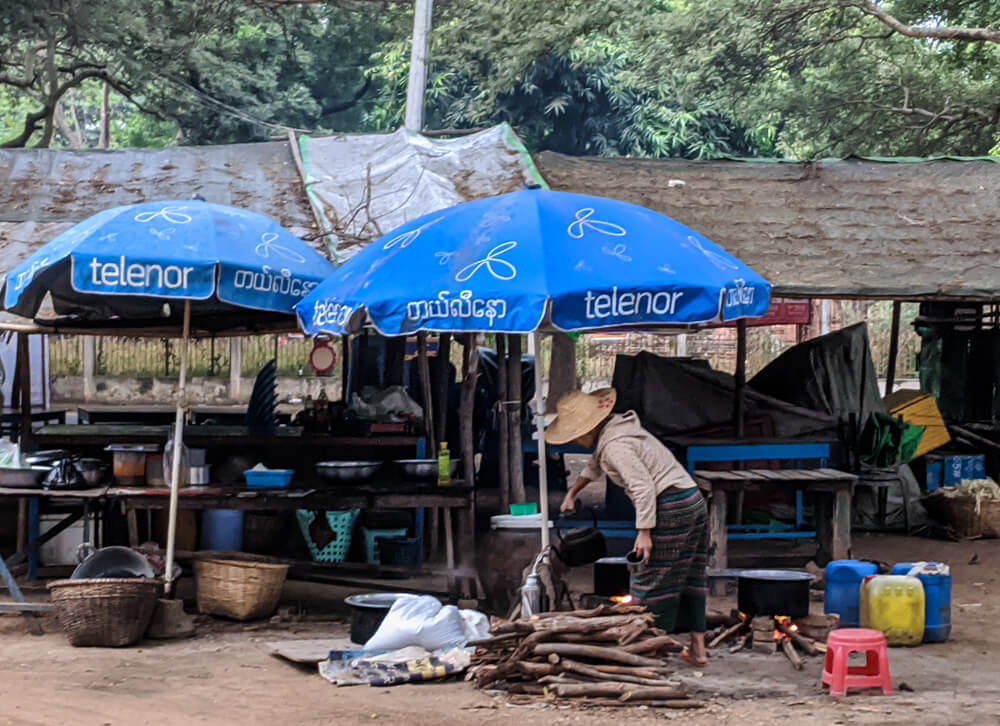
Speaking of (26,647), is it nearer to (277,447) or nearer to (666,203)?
(277,447)

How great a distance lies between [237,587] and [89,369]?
17.5 m

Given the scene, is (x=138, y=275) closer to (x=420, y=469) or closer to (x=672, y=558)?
(x=420, y=469)

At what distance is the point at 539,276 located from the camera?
6.39 metres

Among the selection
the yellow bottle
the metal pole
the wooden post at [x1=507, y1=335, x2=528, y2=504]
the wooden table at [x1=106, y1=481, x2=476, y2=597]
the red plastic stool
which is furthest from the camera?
the metal pole

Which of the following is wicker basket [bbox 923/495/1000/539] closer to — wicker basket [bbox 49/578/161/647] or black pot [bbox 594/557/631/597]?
black pot [bbox 594/557/631/597]

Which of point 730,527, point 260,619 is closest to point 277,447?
point 260,619

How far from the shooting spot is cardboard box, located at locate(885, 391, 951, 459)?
12.6 meters

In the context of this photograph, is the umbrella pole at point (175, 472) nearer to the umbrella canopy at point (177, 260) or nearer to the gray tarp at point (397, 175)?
the umbrella canopy at point (177, 260)

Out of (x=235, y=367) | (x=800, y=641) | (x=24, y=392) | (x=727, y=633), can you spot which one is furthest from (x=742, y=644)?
(x=235, y=367)

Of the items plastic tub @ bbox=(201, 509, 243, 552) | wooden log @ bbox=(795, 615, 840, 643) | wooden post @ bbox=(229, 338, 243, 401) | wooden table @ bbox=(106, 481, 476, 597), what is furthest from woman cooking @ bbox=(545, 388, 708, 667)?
wooden post @ bbox=(229, 338, 243, 401)

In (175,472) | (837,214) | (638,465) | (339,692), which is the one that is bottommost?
(339,692)

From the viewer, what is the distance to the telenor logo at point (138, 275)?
7305 millimetres

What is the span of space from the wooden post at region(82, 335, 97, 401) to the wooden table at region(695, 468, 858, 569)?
57.6ft

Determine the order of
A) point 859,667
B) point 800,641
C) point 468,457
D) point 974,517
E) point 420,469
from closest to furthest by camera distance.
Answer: point 859,667 → point 800,641 → point 420,469 → point 468,457 → point 974,517
